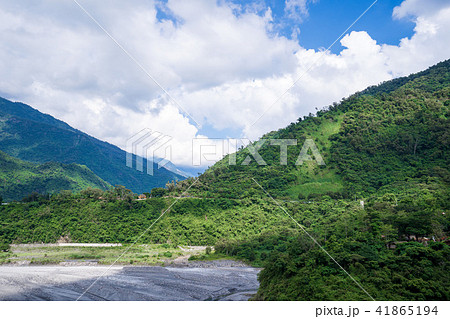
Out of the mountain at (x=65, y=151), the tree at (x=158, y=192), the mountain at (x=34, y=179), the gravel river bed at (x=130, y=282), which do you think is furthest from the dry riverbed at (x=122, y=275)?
the mountain at (x=65, y=151)

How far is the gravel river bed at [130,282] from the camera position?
21922 mm

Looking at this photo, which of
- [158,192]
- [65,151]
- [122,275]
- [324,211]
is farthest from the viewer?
[65,151]

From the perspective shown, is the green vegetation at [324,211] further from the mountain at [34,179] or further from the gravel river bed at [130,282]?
the mountain at [34,179]

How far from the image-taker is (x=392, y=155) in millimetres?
50188

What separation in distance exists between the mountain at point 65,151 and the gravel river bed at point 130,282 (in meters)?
105

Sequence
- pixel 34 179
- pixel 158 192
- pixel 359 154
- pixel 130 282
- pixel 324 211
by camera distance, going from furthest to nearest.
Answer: pixel 34 179 < pixel 359 154 < pixel 158 192 < pixel 324 211 < pixel 130 282

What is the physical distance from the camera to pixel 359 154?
173ft

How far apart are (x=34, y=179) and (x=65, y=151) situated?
231ft

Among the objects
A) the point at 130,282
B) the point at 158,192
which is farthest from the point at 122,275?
the point at 158,192

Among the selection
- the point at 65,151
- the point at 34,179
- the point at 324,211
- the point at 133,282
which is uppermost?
the point at 65,151

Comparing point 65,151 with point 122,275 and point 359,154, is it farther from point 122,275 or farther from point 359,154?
point 122,275

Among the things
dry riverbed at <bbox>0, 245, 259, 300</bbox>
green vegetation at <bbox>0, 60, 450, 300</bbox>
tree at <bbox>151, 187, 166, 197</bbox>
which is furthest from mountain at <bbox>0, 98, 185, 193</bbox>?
dry riverbed at <bbox>0, 245, 259, 300</bbox>

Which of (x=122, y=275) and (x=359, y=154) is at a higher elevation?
(x=359, y=154)

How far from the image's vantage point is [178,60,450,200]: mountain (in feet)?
146
